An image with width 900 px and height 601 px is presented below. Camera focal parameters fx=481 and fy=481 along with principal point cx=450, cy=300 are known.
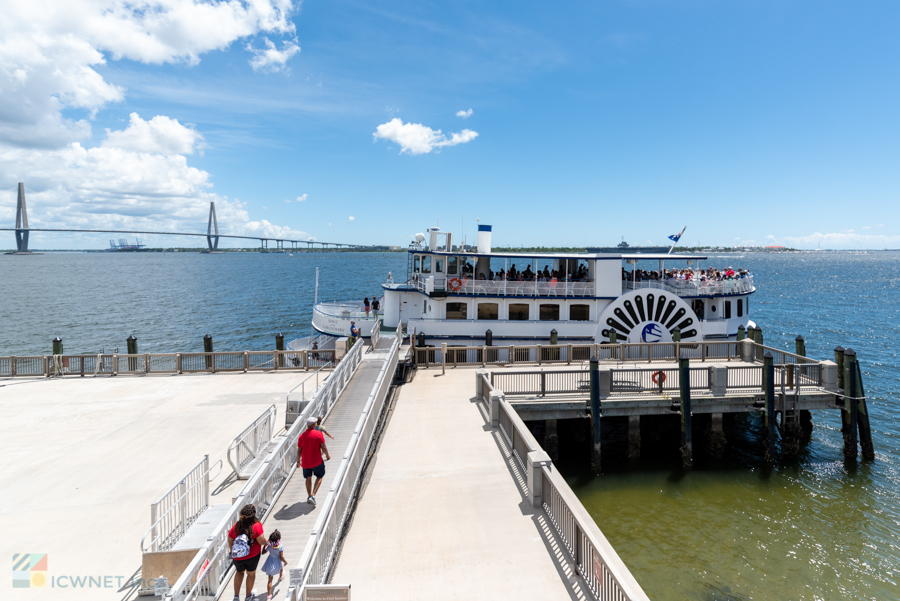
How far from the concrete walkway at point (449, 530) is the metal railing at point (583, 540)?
246mm

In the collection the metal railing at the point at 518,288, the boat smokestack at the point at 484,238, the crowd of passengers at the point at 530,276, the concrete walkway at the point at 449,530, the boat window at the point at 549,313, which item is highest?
the boat smokestack at the point at 484,238

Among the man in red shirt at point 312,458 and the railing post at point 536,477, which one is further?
the railing post at point 536,477

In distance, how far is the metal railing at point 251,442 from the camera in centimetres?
1226

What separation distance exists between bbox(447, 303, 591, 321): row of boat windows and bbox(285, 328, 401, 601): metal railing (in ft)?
45.6

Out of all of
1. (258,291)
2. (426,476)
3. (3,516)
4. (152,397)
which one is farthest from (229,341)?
(258,291)

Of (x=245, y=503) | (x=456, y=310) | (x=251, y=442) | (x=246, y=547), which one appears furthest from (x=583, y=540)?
(x=456, y=310)

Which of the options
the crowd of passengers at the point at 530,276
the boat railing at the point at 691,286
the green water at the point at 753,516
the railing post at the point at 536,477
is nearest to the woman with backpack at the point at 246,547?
the railing post at the point at 536,477

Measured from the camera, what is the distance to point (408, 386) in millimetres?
18203

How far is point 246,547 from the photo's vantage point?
6.46 metres

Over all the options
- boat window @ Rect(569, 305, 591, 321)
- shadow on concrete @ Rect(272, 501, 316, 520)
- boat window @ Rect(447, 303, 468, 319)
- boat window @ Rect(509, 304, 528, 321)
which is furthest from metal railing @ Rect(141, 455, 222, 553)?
boat window @ Rect(569, 305, 591, 321)

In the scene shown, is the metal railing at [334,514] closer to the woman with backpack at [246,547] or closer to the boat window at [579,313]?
the woman with backpack at [246,547]

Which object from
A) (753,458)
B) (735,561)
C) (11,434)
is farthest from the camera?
(753,458)

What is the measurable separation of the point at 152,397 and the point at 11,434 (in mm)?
4226

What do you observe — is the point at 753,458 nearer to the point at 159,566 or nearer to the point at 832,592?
the point at 832,592
